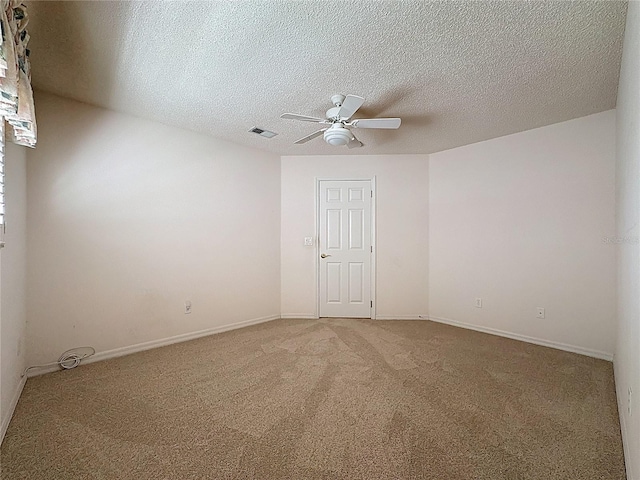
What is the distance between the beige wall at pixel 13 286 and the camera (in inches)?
82.7

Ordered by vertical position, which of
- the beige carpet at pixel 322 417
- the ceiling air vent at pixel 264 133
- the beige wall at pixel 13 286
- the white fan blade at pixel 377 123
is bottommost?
the beige carpet at pixel 322 417

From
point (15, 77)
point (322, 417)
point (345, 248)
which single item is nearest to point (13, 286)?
point (15, 77)

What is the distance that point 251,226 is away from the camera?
450 cm

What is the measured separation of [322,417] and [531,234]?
3.14 metres

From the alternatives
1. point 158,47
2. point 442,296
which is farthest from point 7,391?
point 442,296

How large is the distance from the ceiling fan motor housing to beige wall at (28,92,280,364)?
1698 millimetres

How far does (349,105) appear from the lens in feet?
8.51

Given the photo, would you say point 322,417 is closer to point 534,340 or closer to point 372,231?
point 534,340

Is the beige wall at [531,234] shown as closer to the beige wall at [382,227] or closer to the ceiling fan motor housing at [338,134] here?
the beige wall at [382,227]

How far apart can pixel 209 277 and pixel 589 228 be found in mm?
4195

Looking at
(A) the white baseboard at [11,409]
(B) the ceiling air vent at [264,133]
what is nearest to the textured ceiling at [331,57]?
(B) the ceiling air vent at [264,133]

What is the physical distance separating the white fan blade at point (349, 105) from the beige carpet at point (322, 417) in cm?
219

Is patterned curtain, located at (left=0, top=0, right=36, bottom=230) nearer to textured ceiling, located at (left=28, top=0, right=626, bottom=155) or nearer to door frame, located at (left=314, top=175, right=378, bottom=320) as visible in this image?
textured ceiling, located at (left=28, top=0, right=626, bottom=155)

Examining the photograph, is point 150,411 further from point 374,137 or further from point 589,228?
point 589,228
